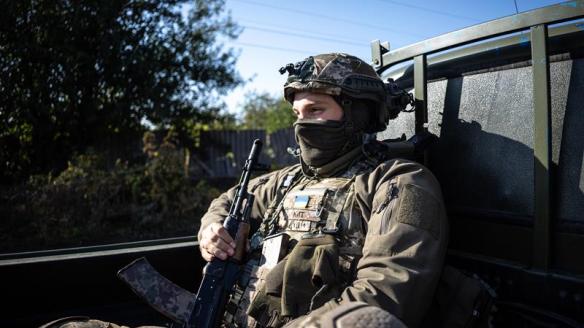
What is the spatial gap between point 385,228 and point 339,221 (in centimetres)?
32

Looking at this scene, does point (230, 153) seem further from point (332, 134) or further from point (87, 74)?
point (332, 134)

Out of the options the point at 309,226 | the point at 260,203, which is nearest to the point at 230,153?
the point at 260,203

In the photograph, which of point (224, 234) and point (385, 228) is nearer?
point (385, 228)

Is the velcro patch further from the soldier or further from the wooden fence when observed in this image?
the wooden fence

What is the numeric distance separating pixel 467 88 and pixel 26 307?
7.90 feet

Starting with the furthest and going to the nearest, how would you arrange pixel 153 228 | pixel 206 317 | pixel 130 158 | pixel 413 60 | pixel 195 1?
pixel 195 1, pixel 130 158, pixel 153 228, pixel 413 60, pixel 206 317

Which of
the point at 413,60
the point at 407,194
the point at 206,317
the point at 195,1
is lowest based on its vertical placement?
the point at 206,317

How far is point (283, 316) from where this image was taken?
2010 mm

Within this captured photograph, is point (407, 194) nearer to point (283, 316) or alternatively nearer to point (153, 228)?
point (283, 316)

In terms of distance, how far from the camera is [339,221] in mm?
2156

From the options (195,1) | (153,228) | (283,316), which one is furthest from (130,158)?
(283,316)

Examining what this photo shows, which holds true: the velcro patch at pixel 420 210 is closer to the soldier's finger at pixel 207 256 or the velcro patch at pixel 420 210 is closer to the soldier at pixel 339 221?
the soldier at pixel 339 221

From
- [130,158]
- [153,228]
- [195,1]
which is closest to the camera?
[153,228]

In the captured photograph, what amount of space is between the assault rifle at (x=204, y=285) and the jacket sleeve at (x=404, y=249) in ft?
2.40
